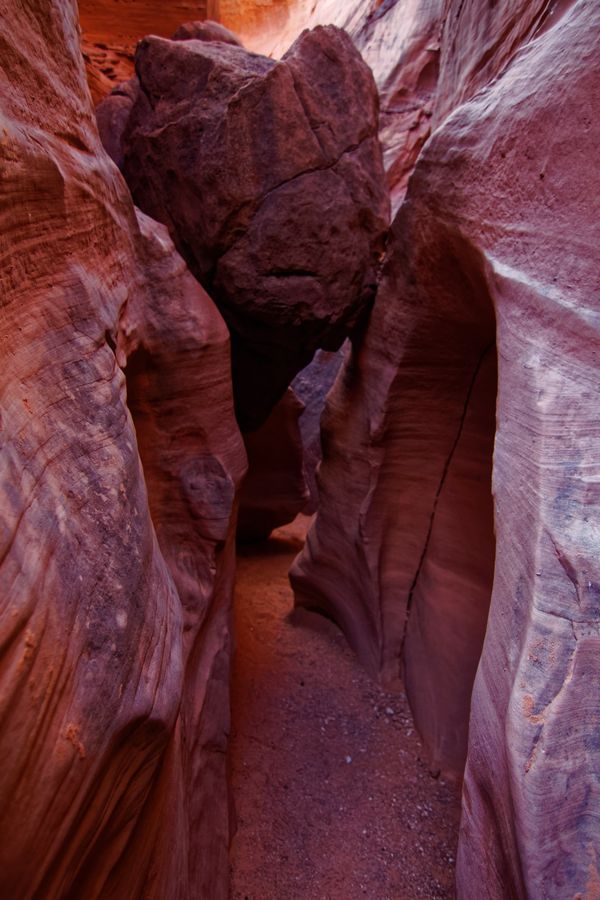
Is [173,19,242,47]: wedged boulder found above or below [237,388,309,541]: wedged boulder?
above

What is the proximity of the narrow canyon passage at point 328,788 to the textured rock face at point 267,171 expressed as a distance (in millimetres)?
2041

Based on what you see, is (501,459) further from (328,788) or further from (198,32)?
(198,32)

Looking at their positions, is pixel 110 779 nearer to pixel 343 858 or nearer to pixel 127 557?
pixel 127 557

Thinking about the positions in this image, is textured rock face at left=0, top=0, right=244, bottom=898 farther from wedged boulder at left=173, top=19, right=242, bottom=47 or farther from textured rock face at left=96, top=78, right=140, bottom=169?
wedged boulder at left=173, top=19, right=242, bottom=47

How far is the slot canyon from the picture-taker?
1.15 m

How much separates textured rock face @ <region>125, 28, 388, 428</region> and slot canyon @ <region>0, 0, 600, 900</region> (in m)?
0.01

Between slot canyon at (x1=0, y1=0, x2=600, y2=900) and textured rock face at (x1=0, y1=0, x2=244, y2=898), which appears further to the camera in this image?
slot canyon at (x1=0, y1=0, x2=600, y2=900)

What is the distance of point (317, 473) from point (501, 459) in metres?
2.15

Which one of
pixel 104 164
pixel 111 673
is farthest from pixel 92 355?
pixel 104 164

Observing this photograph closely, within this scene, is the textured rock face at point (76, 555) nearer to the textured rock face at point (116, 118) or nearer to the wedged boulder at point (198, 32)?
the textured rock face at point (116, 118)

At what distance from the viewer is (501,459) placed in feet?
5.35

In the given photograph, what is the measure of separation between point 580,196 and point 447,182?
78 centimetres

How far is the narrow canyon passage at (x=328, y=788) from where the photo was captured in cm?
235

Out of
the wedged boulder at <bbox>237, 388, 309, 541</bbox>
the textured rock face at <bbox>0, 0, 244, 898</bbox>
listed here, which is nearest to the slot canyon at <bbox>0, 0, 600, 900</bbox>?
the textured rock face at <bbox>0, 0, 244, 898</bbox>
